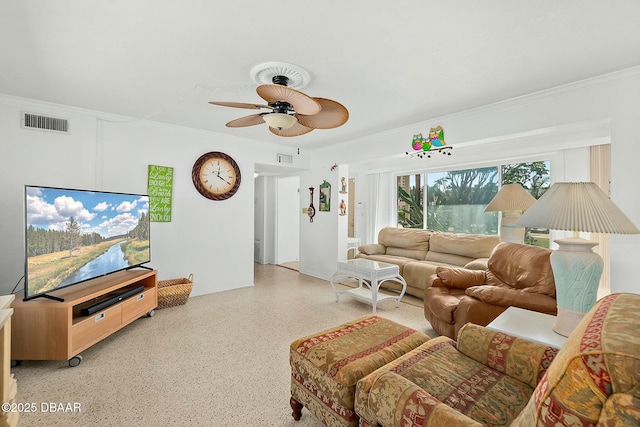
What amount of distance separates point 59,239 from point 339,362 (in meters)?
2.42

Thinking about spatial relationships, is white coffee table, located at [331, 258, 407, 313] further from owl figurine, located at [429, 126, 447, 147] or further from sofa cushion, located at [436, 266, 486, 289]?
owl figurine, located at [429, 126, 447, 147]

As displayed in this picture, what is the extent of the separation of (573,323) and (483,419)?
83 cm

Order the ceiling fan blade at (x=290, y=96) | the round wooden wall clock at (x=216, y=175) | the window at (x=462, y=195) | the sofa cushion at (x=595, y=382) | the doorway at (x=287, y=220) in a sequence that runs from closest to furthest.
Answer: the sofa cushion at (x=595, y=382), the ceiling fan blade at (x=290, y=96), the round wooden wall clock at (x=216, y=175), the window at (x=462, y=195), the doorway at (x=287, y=220)

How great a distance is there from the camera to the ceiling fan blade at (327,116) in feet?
6.69

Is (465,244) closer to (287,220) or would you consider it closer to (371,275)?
(371,275)

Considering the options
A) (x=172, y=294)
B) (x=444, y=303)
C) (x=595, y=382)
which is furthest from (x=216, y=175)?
(x=595, y=382)

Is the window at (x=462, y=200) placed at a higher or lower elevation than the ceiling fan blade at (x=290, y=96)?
lower

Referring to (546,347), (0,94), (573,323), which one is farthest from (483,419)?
(0,94)

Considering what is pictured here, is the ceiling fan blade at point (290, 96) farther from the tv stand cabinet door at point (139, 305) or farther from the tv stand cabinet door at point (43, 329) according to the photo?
the tv stand cabinet door at point (139, 305)

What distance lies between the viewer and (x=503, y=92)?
2.80 metres

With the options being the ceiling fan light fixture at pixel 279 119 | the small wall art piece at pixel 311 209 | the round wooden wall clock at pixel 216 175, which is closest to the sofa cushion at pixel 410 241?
the small wall art piece at pixel 311 209

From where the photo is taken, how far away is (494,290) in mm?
2305

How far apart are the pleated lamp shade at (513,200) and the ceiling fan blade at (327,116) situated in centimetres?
208

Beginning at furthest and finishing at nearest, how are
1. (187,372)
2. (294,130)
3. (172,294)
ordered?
1. (172,294)
2. (294,130)
3. (187,372)
